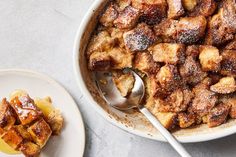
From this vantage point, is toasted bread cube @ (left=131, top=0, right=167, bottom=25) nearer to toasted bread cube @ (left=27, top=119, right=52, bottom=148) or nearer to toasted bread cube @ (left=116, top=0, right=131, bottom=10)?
toasted bread cube @ (left=116, top=0, right=131, bottom=10)

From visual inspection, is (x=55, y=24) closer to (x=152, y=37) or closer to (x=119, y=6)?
(x=119, y=6)

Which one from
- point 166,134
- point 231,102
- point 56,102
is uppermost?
point 231,102

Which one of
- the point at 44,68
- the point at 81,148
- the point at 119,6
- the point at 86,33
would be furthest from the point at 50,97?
the point at 119,6

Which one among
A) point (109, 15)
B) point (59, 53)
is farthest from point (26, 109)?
point (109, 15)

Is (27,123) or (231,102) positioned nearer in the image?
(231,102)

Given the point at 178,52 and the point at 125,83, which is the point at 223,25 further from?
the point at 125,83

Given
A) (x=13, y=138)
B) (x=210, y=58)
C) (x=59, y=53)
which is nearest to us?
(x=210, y=58)

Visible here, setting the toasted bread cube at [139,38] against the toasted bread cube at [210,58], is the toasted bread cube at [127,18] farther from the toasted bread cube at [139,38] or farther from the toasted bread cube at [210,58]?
the toasted bread cube at [210,58]
